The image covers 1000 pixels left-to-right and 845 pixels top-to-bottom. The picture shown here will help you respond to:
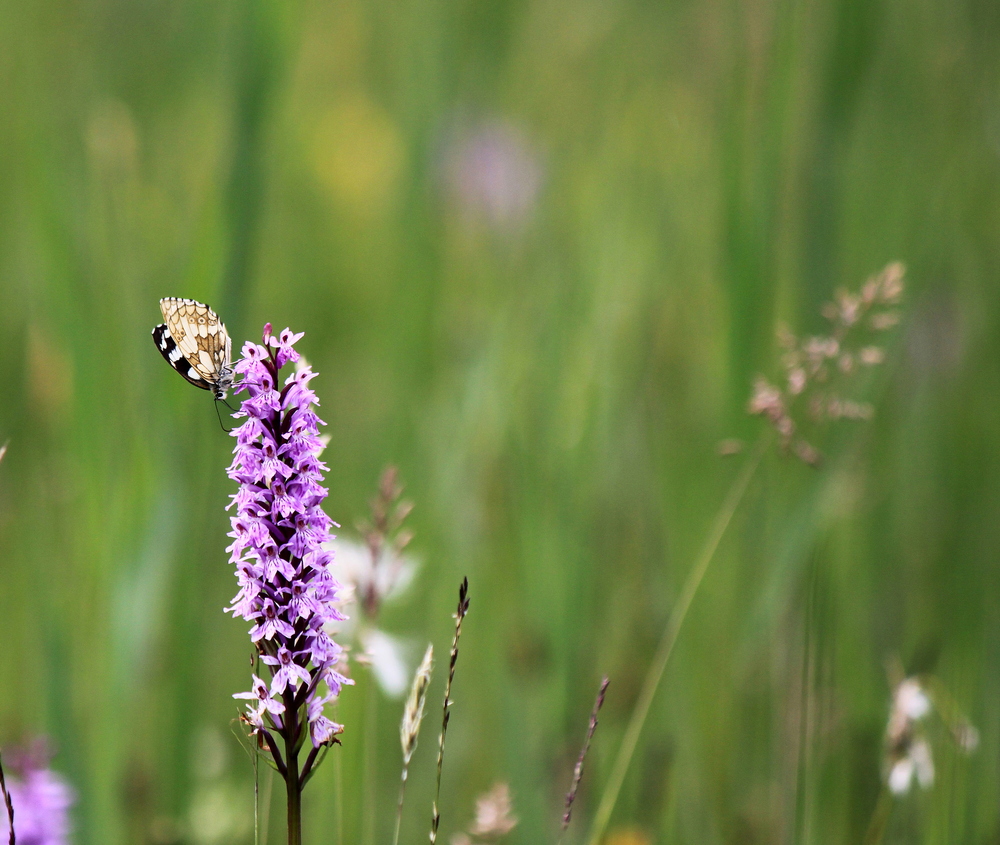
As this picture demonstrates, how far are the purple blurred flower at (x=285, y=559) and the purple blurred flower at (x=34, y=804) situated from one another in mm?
881

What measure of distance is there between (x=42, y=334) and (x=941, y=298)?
3.50 m

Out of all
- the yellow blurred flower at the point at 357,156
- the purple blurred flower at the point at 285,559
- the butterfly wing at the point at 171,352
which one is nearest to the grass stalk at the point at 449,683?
the purple blurred flower at the point at 285,559

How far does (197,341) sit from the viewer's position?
4.59ft

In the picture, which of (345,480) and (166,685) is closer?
(166,685)

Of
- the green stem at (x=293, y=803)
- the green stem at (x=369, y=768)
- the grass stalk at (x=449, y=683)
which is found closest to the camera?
the green stem at (x=293, y=803)

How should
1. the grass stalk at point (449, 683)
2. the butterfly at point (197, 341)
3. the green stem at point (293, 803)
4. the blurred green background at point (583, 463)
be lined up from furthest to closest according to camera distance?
1. the blurred green background at point (583, 463)
2. the butterfly at point (197, 341)
3. the grass stalk at point (449, 683)
4. the green stem at point (293, 803)

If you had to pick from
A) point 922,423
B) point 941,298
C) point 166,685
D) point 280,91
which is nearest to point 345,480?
point 166,685

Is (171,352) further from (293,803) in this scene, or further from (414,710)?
(293,803)

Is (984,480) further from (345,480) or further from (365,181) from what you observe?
(365,181)

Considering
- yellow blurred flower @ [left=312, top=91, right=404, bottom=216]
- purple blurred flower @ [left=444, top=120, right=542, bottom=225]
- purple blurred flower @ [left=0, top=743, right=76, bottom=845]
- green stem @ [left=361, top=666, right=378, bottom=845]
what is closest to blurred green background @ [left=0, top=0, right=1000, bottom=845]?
green stem @ [left=361, top=666, right=378, bottom=845]

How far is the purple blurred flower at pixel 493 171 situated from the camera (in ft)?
17.2

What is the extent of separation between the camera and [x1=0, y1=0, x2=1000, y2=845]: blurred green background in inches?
84.2

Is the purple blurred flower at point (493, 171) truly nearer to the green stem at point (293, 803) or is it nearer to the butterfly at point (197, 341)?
the butterfly at point (197, 341)

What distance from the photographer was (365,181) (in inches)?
245
